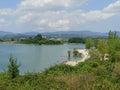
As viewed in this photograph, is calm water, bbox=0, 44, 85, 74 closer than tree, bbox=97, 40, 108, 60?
Yes

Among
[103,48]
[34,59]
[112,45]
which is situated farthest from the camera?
[34,59]

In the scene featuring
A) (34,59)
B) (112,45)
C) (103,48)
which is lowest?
(34,59)

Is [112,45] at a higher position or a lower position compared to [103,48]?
higher

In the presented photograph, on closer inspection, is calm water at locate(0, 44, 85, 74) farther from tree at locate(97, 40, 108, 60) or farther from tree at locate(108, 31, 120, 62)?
tree at locate(108, 31, 120, 62)

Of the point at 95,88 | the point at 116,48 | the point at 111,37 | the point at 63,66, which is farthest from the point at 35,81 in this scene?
the point at 111,37

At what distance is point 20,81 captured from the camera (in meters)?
16.7

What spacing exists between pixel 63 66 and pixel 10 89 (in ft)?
53.6

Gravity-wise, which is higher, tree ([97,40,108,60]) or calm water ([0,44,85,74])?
tree ([97,40,108,60])

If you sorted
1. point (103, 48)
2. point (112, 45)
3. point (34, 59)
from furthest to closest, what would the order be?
point (34, 59), point (103, 48), point (112, 45)

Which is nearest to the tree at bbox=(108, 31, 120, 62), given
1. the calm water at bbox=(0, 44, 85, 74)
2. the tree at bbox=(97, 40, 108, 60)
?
the tree at bbox=(97, 40, 108, 60)

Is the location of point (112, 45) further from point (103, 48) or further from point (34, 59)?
point (34, 59)

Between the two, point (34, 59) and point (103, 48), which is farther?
point (34, 59)

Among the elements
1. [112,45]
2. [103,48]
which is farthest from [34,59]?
[112,45]

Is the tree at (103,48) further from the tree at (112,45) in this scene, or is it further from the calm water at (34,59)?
the calm water at (34,59)
